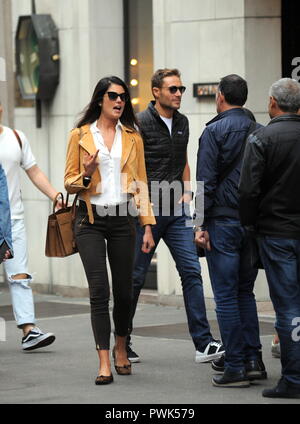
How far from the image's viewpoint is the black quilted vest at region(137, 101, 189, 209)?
8984mm

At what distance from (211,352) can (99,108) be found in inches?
75.0

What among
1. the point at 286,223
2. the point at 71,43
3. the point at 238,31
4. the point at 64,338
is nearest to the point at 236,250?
the point at 286,223

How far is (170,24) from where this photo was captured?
12219mm

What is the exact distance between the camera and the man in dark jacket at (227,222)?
7.88m

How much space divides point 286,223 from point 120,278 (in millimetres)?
1383

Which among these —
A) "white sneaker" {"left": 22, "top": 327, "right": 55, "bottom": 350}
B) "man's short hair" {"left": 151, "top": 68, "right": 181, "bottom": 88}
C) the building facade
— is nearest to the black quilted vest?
"man's short hair" {"left": 151, "top": 68, "right": 181, "bottom": 88}

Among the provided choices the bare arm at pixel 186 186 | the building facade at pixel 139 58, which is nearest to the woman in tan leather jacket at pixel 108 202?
the bare arm at pixel 186 186

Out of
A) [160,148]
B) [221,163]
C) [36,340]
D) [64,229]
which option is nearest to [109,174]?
[64,229]

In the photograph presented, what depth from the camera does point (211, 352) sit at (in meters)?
8.74

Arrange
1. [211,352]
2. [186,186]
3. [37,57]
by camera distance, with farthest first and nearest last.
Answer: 1. [37,57]
2. [186,186]
3. [211,352]

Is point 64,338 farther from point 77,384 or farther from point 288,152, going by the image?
point 288,152

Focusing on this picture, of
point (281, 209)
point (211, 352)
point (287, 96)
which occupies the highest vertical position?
point (287, 96)

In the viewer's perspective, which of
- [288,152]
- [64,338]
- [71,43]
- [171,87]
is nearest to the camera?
[288,152]

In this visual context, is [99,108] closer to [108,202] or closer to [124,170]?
[124,170]
